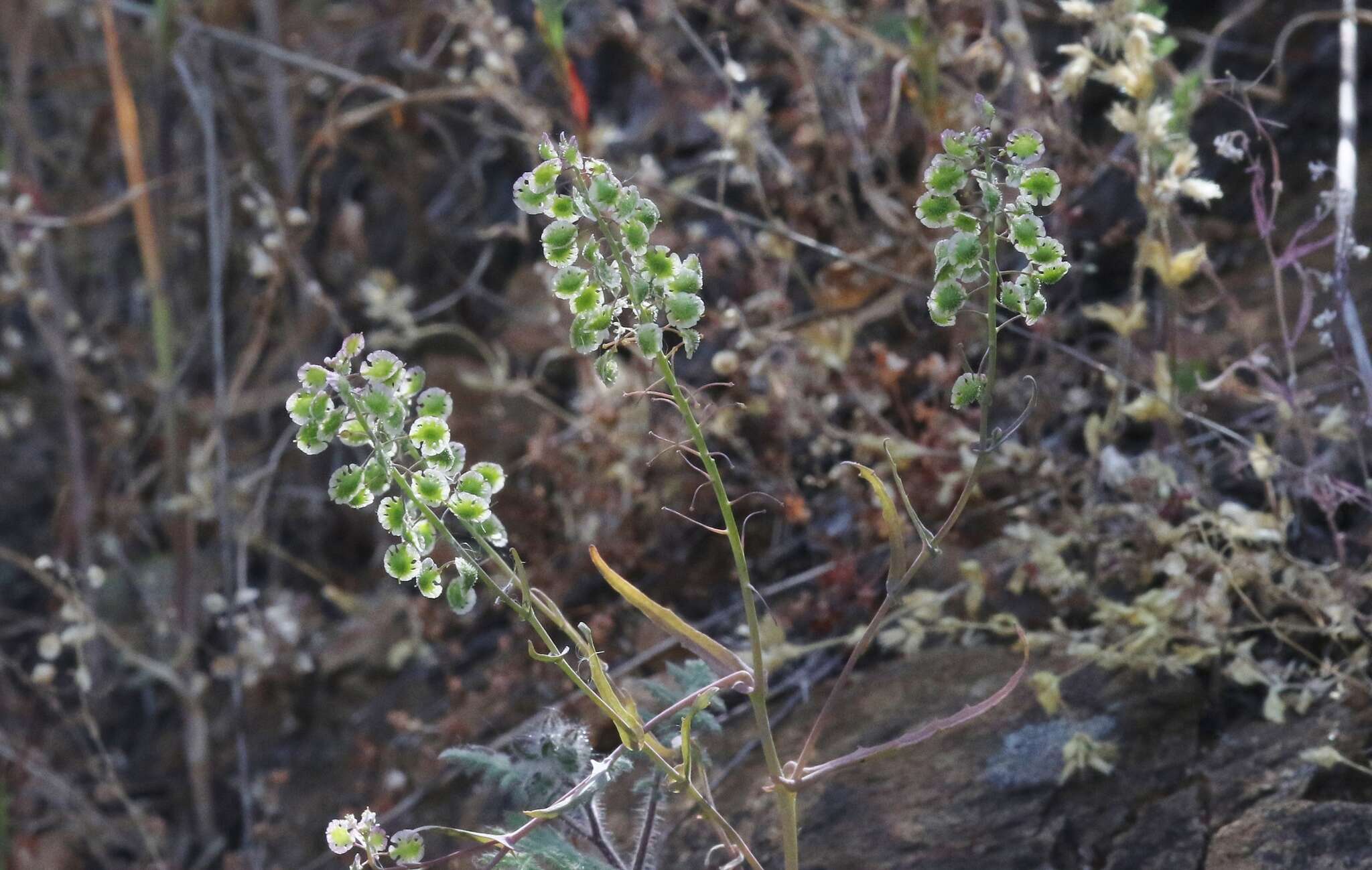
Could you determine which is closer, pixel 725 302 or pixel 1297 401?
pixel 1297 401

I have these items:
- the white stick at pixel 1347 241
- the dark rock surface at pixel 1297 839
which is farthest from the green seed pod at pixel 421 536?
the white stick at pixel 1347 241

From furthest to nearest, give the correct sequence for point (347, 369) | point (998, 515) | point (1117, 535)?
point (998, 515)
point (1117, 535)
point (347, 369)

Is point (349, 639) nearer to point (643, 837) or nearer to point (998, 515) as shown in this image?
point (998, 515)

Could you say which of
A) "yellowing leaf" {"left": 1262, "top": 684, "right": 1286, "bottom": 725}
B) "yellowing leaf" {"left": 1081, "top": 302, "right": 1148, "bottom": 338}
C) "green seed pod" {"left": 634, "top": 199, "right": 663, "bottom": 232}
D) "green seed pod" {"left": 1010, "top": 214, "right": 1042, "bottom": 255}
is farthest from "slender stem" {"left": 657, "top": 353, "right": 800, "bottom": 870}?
"yellowing leaf" {"left": 1081, "top": 302, "right": 1148, "bottom": 338}

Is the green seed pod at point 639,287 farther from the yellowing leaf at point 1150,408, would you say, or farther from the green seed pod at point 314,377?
the yellowing leaf at point 1150,408

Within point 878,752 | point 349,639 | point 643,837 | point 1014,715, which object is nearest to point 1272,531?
point 1014,715

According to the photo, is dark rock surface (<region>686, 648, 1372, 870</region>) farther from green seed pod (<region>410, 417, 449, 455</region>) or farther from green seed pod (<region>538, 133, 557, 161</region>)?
green seed pod (<region>538, 133, 557, 161</region>)

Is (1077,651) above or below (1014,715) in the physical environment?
above
